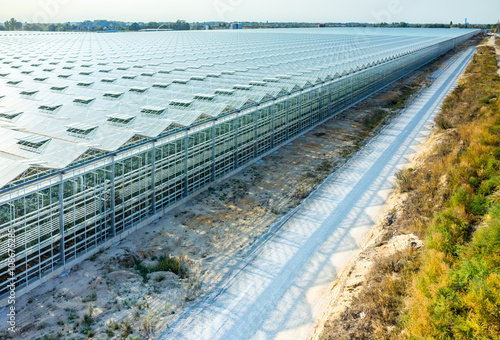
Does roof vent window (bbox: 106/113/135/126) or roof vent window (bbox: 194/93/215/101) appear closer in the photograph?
roof vent window (bbox: 106/113/135/126)

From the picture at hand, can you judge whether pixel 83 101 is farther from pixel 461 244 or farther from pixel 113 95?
pixel 461 244

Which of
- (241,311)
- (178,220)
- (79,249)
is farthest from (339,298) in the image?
(79,249)

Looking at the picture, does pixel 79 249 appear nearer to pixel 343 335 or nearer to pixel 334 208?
pixel 343 335

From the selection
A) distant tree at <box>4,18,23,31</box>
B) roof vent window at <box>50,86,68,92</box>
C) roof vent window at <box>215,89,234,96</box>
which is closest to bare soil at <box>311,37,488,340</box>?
roof vent window at <box>215,89,234,96</box>

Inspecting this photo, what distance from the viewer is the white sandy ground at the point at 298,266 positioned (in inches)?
568

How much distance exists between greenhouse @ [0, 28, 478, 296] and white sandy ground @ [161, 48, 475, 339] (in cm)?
676

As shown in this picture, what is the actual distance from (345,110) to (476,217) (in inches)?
1278

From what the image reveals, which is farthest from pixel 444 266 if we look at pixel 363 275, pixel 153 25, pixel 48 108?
pixel 153 25

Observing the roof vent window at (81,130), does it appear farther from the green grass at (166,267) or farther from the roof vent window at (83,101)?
the green grass at (166,267)

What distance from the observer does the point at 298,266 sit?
1786 cm

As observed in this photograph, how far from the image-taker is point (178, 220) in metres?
22.0

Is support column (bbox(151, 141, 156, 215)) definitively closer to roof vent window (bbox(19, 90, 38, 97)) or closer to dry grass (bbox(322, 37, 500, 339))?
dry grass (bbox(322, 37, 500, 339))

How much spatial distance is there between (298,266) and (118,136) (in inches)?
465

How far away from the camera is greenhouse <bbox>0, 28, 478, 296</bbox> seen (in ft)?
54.1
